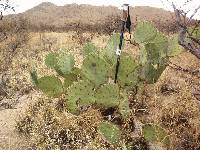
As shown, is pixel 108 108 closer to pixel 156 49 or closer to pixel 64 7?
pixel 156 49

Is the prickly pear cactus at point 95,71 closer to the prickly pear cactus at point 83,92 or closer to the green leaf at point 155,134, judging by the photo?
the prickly pear cactus at point 83,92

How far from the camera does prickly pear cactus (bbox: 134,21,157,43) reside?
14.0 ft

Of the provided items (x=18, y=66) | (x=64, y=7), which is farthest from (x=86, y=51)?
(x=64, y=7)

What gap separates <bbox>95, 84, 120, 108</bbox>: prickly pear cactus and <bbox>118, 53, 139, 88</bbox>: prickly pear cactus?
0.29 metres

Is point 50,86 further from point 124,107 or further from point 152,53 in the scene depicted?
point 152,53

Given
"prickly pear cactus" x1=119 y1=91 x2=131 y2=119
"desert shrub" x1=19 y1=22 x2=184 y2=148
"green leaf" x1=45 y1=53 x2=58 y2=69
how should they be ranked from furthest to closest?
"green leaf" x1=45 y1=53 x2=58 y2=69 < "prickly pear cactus" x1=119 y1=91 x2=131 y2=119 < "desert shrub" x1=19 y1=22 x2=184 y2=148

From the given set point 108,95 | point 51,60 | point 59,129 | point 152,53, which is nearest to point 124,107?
point 108,95

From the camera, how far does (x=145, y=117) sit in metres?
4.21

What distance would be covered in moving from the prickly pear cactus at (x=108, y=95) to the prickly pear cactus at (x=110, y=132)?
30 centimetres

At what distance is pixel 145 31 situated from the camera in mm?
4309

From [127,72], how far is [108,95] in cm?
34

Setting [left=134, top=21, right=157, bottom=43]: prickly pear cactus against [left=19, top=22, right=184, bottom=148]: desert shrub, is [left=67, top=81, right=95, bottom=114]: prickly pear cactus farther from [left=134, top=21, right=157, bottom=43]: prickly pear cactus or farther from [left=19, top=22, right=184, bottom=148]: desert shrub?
[left=134, top=21, right=157, bottom=43]: prickly pear cactus

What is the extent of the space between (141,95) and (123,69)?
0.58 m

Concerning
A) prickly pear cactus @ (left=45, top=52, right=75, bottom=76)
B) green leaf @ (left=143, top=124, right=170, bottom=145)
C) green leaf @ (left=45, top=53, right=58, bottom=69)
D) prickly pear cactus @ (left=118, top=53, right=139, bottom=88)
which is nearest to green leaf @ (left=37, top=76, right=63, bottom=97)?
prickly pear cactus @ (left=45, top=52, right=75, bottom=76)
